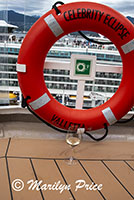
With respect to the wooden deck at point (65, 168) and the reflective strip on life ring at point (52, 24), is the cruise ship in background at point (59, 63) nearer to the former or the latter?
the reflective strip on life ring at point (52, 24)

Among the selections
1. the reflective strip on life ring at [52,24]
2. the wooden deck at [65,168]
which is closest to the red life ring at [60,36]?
the reflective strip on life ring at [52,24]

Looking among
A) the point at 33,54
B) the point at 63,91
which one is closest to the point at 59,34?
the point at 33,54

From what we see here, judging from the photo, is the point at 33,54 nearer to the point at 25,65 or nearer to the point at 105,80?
the point at 25,65

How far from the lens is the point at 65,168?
140 cm

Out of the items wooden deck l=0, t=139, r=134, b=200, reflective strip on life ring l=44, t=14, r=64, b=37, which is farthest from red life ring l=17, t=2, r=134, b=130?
wooden deck l=0, t=139, r=134, b=200

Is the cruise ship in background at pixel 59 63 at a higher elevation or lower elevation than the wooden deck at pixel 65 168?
higher

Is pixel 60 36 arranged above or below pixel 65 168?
above

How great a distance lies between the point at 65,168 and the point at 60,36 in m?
0.76

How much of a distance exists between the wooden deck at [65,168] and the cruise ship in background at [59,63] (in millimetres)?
461

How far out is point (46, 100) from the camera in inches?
61.9

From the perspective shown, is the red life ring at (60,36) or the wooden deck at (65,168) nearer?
the wooden deck at (65,168)

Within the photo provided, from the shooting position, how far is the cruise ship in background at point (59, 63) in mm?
1767

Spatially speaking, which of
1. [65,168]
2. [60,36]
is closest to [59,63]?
[60,36]

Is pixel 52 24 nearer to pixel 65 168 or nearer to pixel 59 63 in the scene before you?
pixel 59 63
